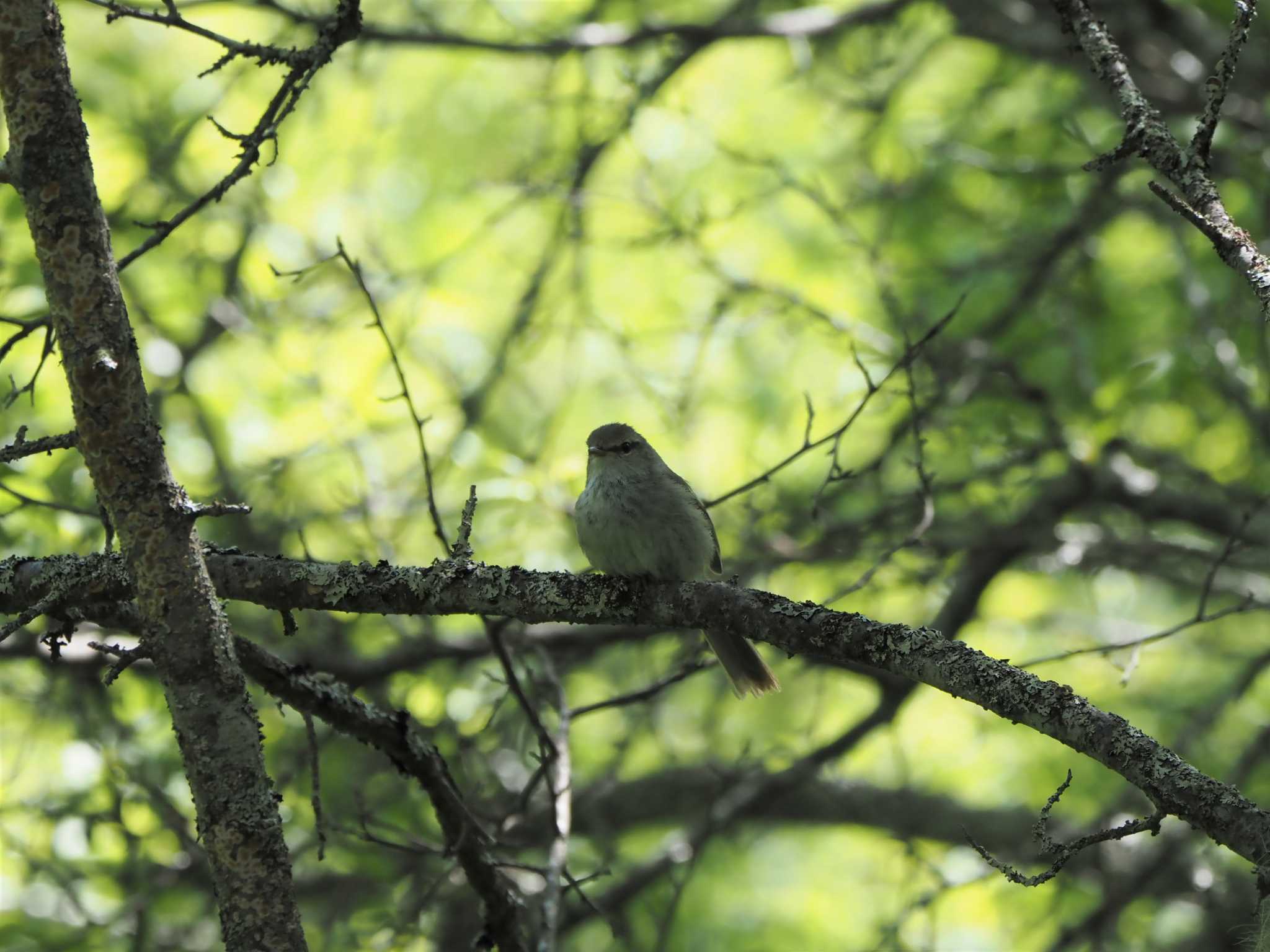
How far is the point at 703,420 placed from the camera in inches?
322

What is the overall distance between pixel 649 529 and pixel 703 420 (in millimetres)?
3580

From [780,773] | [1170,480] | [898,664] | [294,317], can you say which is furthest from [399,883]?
[1170,480]

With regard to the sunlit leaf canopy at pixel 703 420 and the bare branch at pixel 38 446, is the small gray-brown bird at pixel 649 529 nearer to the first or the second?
the sunlit leaf canopy at pixel 703 420

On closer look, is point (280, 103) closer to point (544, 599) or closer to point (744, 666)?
point (544, 599)

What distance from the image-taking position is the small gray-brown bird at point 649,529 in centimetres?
468

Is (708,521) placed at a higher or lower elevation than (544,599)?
higher

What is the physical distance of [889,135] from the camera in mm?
8000

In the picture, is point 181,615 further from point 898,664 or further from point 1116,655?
point 1116,655

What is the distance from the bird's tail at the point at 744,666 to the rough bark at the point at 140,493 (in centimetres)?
247

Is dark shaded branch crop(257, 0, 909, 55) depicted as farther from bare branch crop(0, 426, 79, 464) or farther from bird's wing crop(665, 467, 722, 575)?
bare branch crop(0, 426, 79, 464)

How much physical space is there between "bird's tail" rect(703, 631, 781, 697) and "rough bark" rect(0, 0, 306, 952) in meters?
2.47

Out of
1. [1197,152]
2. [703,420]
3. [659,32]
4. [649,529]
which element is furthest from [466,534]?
[703,420]

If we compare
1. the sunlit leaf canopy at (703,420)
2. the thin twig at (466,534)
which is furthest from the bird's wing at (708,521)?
the thin twig at (466,534)

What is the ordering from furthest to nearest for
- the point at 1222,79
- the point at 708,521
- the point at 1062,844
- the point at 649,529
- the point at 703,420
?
1. the point at 703,420
2. the point at 708,521
3. the point at 649,529
4. the point at 1222,79
5. the point at 1062,844
